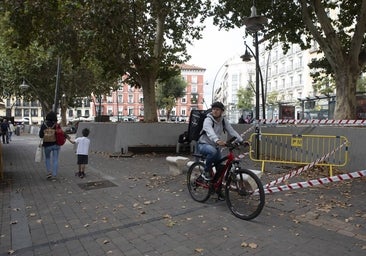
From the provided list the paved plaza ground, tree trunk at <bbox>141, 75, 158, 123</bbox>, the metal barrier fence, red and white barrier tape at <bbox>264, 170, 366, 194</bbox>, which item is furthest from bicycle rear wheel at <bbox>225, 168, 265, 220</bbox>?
tree trunk at <bbox>141, 75, 158, 123</bbox>

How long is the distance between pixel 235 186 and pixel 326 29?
898cm

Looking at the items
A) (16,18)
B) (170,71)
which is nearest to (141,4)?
(16,18)

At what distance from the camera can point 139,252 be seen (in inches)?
161

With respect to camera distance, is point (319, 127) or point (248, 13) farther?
point (248, 13)

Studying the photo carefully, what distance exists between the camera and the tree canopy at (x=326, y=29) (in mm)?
12117

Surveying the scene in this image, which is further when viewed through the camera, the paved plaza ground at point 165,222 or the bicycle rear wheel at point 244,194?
the bicycle rear wheel at point 244,194

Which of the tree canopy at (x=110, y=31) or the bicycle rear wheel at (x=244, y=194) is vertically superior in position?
the tree canopy at (x=110, y=31)

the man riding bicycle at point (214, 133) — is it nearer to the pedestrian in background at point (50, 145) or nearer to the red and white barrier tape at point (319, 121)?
the red and white barrier tape at point (319, 121)

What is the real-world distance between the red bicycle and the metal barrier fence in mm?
3511

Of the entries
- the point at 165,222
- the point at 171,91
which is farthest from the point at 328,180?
the point at 171,91

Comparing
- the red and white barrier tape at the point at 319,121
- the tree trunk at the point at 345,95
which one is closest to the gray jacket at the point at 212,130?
the red and white barrier tape at the point at 319,121

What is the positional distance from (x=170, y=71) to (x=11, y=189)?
40.3 feet

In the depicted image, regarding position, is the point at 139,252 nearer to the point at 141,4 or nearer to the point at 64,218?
the point at 64,218

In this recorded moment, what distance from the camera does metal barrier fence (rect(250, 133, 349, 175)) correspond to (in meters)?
9.05
